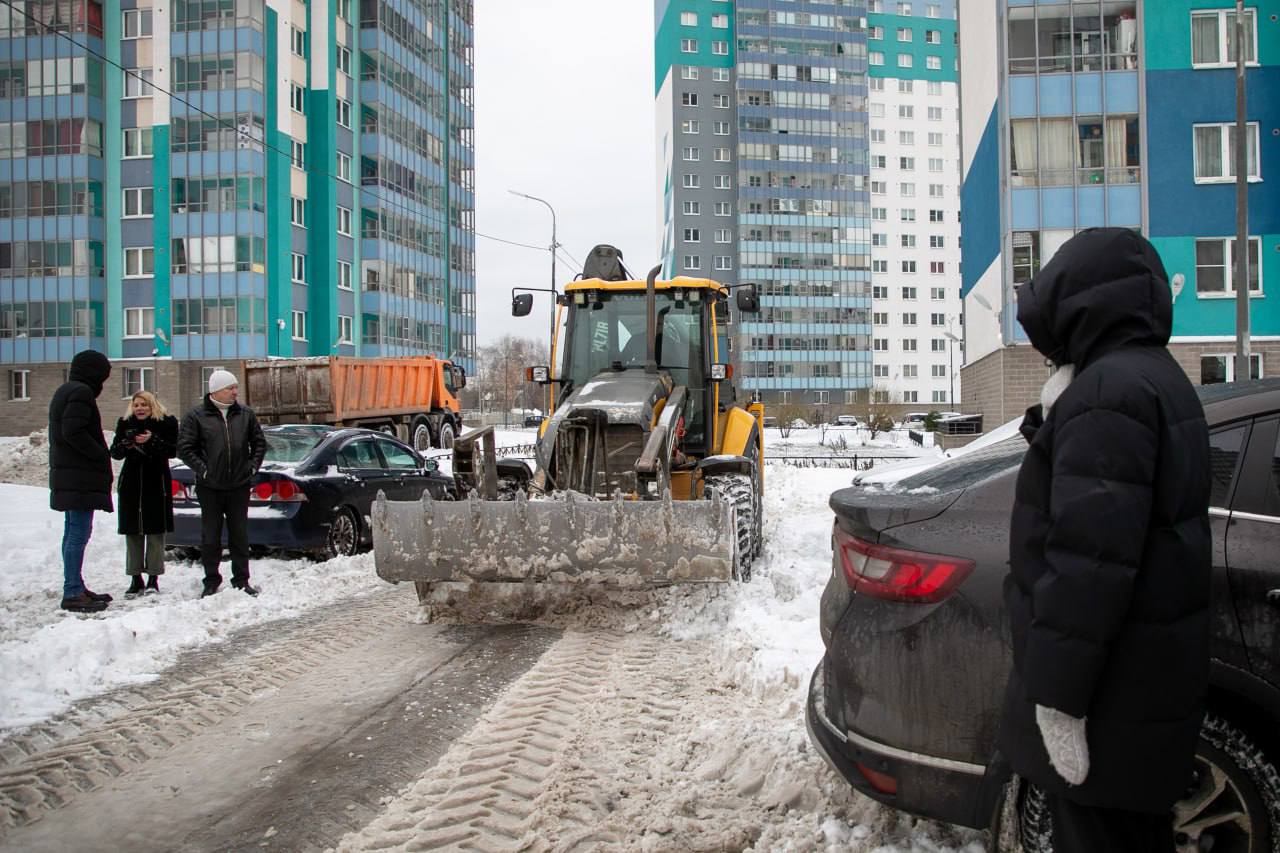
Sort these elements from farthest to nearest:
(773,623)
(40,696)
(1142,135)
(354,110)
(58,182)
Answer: (354,110) → (58,182) → (1142,135) → (773,623) → (40,696)

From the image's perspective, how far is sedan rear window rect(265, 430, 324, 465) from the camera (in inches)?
384

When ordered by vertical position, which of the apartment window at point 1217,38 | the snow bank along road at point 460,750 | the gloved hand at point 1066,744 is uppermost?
the apartment window at point 1217,38

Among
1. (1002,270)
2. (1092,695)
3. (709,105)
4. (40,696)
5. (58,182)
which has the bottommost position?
(40,696)

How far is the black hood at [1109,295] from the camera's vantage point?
2164mm

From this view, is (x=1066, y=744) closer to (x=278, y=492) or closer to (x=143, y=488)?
(x=143, y=488)

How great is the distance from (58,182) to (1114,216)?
4561 cm

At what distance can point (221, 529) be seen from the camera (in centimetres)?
Result: 804

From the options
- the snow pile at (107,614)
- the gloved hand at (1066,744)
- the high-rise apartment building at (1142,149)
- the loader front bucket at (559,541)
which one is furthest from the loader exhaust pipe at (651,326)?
the high-rise apartment building at (1142,149)

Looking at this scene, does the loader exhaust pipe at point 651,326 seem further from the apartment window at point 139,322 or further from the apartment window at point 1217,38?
the apartment window at point 139,322

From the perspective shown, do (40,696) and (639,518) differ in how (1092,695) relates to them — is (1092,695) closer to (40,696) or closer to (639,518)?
(639,518)

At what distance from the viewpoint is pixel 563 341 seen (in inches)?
384

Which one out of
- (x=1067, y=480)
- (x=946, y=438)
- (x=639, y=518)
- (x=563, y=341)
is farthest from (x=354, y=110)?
(x=1067, y=480)

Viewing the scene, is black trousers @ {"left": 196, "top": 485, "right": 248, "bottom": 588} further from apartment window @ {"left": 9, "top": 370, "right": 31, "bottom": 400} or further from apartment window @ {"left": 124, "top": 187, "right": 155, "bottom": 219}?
apartment window @ {"left": 9, "top": 370, "right": 31, "bottom": 400}

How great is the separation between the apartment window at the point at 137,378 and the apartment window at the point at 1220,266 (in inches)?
1692
